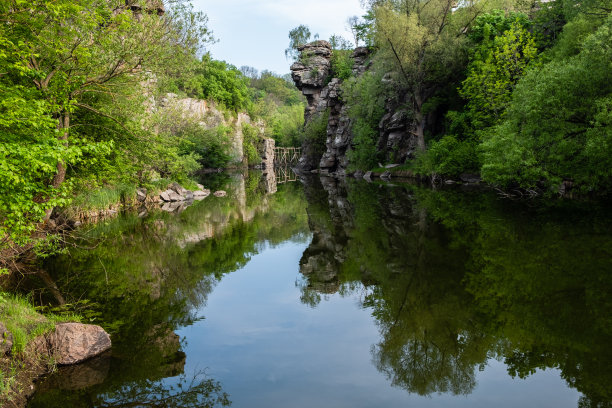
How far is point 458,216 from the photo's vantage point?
66.8ft

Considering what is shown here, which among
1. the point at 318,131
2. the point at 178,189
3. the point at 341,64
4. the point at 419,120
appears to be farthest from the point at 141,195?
the point at 341,64

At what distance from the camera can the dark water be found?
6.66 meters

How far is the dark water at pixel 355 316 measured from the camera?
6.66 metres

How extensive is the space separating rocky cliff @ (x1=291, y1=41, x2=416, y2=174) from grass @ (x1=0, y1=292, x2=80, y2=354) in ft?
143

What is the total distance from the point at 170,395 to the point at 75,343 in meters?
2.18

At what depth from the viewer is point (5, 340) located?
6637mm

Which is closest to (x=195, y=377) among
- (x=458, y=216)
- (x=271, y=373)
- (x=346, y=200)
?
(x=271, y=373)

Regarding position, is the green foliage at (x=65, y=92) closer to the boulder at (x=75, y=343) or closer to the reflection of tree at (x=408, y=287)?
the boulder at (x=75, y=343)

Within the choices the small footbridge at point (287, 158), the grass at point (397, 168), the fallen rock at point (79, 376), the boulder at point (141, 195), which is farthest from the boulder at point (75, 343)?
the small footbridge at point (287, 158)

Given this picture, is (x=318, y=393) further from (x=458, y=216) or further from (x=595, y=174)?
(x=595, y=174)

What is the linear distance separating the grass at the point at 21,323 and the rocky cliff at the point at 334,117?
43496 millimetres

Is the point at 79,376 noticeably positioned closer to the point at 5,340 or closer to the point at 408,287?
the point at 5,340

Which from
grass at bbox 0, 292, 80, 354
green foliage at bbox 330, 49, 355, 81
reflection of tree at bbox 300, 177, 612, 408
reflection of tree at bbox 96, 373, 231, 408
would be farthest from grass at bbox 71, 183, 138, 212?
green foliage at bbox 330, 49, 355, 81

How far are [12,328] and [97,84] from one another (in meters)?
8.49
